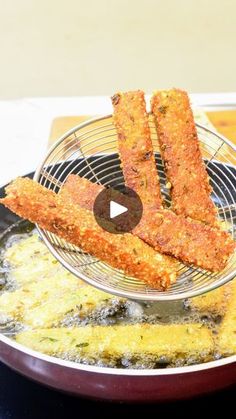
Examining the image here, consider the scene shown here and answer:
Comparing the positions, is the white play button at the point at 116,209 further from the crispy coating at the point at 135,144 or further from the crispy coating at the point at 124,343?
the crispy coating at the point at 124,343

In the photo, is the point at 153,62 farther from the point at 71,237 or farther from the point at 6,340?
the point at 6,340

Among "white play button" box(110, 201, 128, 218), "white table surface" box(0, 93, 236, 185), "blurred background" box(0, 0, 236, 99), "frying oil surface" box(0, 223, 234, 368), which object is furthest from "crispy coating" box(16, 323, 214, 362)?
"blurred background" box(0, 0, 236, 99)

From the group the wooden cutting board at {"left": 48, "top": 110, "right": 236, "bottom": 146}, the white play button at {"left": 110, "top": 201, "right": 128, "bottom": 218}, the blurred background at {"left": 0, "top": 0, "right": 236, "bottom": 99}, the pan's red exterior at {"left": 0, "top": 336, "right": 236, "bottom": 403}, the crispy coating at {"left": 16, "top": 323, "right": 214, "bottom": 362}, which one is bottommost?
the pan's red exterior at {"left": 0, "top": 336, "right": 236, "bottom": 403}

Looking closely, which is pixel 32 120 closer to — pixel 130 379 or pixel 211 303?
pixel 211 303

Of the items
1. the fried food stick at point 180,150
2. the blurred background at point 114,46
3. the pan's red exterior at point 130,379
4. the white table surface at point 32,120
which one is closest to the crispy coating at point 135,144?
the fried food stick at point 180,150

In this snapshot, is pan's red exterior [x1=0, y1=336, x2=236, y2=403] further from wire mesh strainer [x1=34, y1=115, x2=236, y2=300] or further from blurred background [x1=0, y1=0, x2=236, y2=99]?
blurred background [x1=0, y1=0, x2=236, y2=99]

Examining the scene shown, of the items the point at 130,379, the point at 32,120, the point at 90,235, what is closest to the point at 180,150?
the point at 90,235
